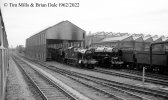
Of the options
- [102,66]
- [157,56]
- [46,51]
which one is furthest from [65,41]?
[157,56]

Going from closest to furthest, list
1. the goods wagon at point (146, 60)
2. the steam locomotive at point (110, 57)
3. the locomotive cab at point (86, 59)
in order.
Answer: the goods wagon at point (146, 60) → the locomotive cab at point (86, 59) → the steam locomotive at point (110, 57)

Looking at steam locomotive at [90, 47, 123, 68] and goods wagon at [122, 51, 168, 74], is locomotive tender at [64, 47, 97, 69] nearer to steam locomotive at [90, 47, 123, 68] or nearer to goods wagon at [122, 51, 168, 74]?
steam locomotive at [90, 47, 123, 68]

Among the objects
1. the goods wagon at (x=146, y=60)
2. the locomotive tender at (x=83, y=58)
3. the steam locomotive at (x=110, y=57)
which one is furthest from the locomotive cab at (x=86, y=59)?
the goods wagon at (x=146, y=60)

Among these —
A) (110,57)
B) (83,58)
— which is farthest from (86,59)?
(110,57)

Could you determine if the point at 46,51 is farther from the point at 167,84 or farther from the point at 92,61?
the point at 167,84

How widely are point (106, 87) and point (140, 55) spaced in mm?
9667

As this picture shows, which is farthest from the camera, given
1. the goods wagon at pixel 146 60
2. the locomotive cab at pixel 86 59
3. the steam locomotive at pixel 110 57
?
the steam locomotive at pixel 110 57

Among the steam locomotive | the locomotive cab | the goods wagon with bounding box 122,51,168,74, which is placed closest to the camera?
the goods wagon with bounding box 122,51,168,74

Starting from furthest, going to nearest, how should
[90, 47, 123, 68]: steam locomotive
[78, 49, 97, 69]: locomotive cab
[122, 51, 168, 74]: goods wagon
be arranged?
[90, 47, 123, 68]: steam locomotive
[78, 49, 97, 69]: locomotive cab
[122, 51, 168, 74]: goods wagon

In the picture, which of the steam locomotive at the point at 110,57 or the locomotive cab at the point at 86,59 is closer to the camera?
the locomotive cab at the point at 86,59

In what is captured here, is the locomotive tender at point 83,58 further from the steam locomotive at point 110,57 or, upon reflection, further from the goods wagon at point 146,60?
the goods wagon at point 146,60

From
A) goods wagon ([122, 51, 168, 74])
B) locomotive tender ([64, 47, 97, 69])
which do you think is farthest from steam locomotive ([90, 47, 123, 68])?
locomotive tender ([64, 47, 97, 69])

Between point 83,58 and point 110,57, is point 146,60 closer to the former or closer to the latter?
point 110,57

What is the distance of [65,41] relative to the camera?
3959 centimetres
